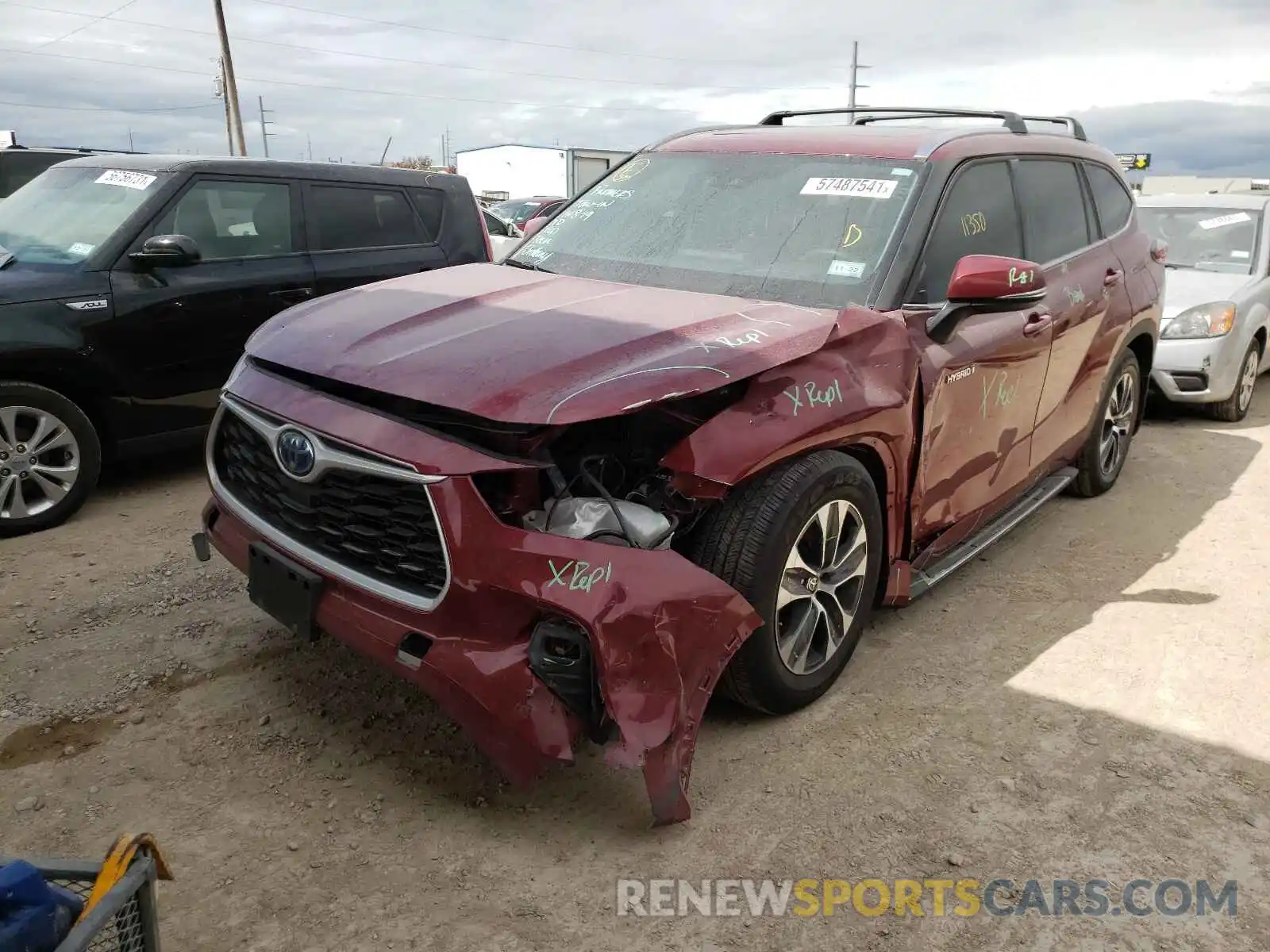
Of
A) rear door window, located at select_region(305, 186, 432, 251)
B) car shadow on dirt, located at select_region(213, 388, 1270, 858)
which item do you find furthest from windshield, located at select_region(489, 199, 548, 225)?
car shadow on dirt, located at select_region(213, 388, 1270, 858)

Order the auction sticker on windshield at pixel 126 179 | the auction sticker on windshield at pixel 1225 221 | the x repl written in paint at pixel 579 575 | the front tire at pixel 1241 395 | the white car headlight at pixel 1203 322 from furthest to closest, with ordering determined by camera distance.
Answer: the auction sticker on windshield at pixel 1225 221, the front tire at pixel 1241 395, the white car headlight at pixel 1203 322, the auction sticker on windshield at pixel 126 179, the x repl written in paint at pixel 579 575

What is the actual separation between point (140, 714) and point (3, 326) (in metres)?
2.40

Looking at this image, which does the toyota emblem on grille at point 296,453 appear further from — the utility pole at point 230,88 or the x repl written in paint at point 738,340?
the utility pole at point 230,88

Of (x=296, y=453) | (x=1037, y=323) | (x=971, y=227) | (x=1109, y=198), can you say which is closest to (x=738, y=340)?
(x=296, y=453)

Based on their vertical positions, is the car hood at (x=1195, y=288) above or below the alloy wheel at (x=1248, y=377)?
above

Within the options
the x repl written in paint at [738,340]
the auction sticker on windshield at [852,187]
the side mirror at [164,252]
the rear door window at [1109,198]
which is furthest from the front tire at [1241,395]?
the side mirror at [164,252]

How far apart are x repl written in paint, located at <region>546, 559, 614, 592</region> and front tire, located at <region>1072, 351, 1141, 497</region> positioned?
362 cm

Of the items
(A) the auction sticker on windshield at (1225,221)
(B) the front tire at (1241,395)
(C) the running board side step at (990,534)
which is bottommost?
(B) the front tire at (1241,395)

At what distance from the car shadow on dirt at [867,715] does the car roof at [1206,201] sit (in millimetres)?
4947

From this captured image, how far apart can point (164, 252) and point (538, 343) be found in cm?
311

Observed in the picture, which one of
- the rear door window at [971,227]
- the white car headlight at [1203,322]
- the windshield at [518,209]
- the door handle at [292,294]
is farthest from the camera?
the windshield at [518,209]

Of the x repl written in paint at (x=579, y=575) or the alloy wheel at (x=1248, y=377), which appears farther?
the alloy wheel at (x=1248, y=377)

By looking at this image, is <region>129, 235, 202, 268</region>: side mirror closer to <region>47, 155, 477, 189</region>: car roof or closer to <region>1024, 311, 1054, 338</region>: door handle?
<region>47, 155, 477, 189</region>: car roof

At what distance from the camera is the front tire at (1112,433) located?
5055 millimetres
